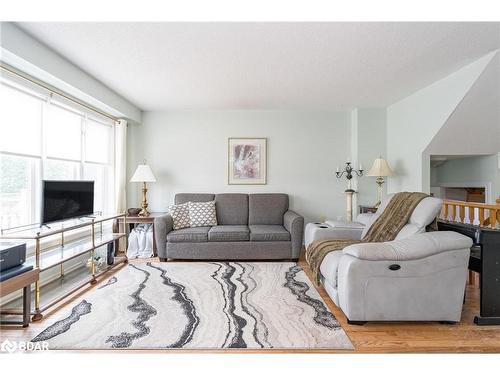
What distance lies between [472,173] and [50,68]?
580cm

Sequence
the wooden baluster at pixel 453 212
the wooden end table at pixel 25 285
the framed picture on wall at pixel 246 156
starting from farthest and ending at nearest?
the framed picture on wall at pixel 246 156, the wooden baluster at pixel 453 212, the wooden end table at pixel 25 285

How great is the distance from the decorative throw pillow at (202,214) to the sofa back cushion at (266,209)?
59 centimetres

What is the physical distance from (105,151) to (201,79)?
213cm

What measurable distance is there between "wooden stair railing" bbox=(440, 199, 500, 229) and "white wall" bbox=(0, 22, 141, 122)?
4.66 metres

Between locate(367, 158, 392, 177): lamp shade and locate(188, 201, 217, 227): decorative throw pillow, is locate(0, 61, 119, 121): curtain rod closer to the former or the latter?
locate(188, 201, 217, 227): decorative throw pillow

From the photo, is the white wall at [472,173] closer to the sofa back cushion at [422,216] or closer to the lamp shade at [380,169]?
the lamp shade at [380,169]

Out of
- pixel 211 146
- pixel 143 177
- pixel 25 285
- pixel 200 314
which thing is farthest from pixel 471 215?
pixel 25 285

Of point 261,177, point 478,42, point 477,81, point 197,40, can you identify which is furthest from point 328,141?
point 197,40

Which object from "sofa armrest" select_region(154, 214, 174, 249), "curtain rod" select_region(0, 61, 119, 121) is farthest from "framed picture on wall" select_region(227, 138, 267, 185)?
"curtain rod" select_region(0, 61, 119, 121)

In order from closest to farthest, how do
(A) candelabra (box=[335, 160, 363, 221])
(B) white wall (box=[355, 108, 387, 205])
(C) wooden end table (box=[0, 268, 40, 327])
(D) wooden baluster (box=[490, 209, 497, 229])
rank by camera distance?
(C) wooden end table (box=[0, 268, 40, 327]) → (D) wooden baluster (box=[490, 209, 497, 229]) → (A) candelabra (box=[335, 160, 363, 221]) → (B) white wall (box=[355, 108, 387, 205])

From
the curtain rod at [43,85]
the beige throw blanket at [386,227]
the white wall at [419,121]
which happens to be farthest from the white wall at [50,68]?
the white wall at [419,121]

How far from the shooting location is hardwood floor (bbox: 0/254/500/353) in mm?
1773

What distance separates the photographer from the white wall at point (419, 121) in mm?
3031

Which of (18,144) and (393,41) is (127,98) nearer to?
(18,144)
